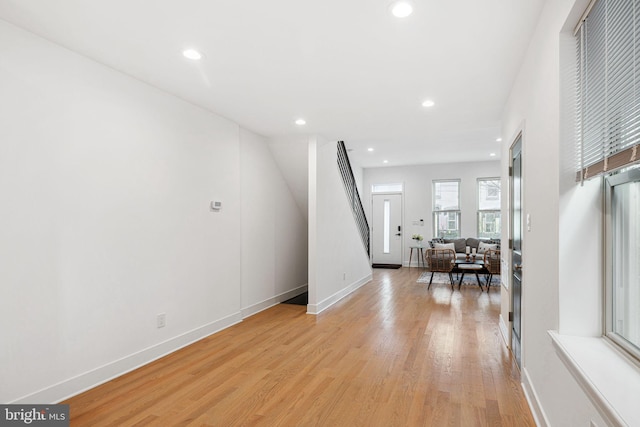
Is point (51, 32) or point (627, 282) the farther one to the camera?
point (51, 32)

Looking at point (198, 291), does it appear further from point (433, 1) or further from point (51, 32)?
point (433, 1)

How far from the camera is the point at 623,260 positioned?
60.0 inches

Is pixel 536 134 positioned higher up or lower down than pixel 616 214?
higher up

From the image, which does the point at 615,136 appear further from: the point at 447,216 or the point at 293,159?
the point at 447,216

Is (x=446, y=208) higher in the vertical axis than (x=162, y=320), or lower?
higher

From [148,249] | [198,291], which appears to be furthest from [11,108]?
[198,291]

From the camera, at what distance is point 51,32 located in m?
2.47

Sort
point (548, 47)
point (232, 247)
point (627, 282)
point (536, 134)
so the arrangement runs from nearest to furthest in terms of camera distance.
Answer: point (627, 282) → point (548, 47) → point (536, 134) → point (232, 247)

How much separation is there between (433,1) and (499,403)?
108 inches

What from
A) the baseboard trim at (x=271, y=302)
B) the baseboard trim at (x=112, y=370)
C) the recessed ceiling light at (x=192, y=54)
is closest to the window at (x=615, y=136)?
the recessed ceiling light at (x=192, y=54)

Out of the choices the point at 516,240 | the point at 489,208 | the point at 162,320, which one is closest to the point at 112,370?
the point at 162,320

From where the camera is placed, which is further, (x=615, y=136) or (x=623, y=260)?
(x=623, y=260)
